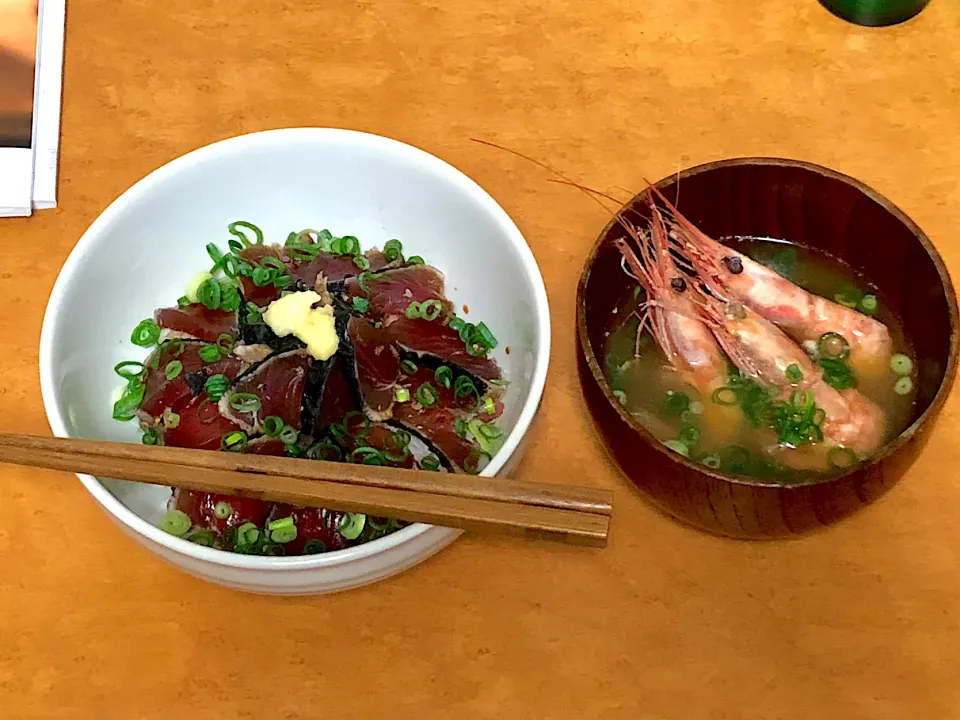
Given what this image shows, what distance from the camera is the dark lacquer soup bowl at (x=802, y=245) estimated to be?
776 millimetres

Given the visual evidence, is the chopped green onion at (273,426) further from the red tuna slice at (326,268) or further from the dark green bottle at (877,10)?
the dark green bottle at (877,10)

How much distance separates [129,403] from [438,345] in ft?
1.06

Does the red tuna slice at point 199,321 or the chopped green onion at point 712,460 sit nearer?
the chopped green onion at point 712,460

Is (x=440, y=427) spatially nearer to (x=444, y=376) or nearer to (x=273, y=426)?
(x=444, y=376)

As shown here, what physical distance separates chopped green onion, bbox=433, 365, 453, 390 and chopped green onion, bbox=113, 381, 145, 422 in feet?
0.99

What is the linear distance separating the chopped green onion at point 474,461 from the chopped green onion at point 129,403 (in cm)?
34

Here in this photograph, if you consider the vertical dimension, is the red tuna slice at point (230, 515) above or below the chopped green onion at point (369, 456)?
below

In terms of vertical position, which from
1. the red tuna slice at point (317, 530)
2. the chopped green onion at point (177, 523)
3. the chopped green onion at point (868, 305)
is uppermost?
the chopped green onion at point (868, 305)

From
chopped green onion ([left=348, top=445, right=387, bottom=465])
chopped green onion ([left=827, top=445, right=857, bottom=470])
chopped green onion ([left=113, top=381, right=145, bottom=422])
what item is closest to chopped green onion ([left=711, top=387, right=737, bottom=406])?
chopped green onion ([left=827, top=445, right=857, bottom=470])

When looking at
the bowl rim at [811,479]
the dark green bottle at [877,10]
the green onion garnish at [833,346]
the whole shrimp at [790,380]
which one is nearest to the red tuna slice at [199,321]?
the bowl rim at [811,479]

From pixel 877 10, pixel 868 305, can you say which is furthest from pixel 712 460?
pixel 877 10

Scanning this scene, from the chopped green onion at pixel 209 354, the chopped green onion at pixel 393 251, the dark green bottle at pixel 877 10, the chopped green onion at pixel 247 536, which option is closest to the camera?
the chopped green onion at pixel 247 536

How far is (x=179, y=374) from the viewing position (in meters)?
0.95

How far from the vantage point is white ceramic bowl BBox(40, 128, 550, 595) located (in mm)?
889
